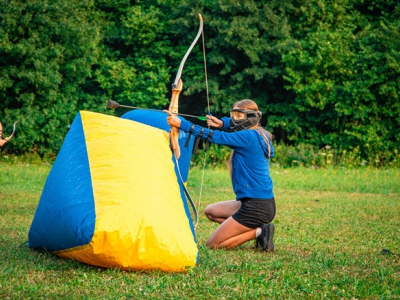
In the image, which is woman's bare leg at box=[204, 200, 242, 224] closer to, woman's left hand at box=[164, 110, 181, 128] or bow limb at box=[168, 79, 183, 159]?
bow limb at box=[168, 79, 183, 159]

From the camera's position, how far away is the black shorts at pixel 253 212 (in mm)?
6695

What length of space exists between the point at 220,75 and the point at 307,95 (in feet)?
11.0

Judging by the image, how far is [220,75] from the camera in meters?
23.4

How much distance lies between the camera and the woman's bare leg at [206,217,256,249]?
674 centimetres

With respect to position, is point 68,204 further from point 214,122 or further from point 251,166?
point 214,122

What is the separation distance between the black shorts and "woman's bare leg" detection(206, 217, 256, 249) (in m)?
0.06

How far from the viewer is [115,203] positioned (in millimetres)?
5387

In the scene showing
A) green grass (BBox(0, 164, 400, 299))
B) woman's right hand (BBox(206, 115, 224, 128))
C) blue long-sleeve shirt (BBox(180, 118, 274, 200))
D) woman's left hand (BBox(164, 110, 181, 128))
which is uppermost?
woman's left hand (BBox(164, 110, 181, 128))

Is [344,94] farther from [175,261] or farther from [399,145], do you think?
[175,261]

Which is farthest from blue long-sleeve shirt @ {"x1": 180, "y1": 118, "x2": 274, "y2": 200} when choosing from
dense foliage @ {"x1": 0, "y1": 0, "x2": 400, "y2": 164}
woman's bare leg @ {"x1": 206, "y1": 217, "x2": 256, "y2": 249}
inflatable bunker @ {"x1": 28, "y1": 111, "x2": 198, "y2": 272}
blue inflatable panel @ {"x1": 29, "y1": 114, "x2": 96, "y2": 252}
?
dense foliage @ {"x1": 0, "y1": 0, "x2": 400, "y2": 164}

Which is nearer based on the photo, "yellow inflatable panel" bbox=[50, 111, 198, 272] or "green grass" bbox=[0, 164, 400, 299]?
"green grass" bbox=[0, 164, 400, 299]

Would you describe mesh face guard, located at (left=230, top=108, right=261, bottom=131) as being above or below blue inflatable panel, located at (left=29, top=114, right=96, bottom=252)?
above

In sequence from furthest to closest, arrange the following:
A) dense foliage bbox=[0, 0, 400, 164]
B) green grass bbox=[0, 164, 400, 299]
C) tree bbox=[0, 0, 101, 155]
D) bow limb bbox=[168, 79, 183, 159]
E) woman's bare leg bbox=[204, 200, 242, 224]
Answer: dense foliage bbox=[0, 0, 400, 164] < tree bbox=[0, 0, 101, 155] < woman's bare leg bbox=[204, 200, 242, 224] < bow limb bbox=[168, 79, 183, 159] < green grass bbox=[0, 164, 400, 299]

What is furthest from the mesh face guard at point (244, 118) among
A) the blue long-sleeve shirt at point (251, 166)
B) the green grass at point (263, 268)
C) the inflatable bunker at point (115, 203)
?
the green grass at point (263, 268)
